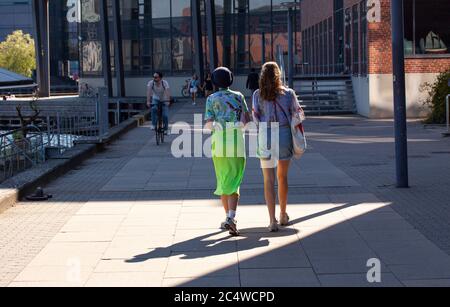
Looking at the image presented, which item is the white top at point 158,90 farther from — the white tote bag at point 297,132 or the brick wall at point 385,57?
the white tote bag at point 297,132

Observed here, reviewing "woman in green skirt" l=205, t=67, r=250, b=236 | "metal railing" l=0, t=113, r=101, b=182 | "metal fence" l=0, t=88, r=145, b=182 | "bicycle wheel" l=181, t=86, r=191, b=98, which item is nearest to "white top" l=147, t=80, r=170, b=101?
"metal fence" l=0, t=88, r=145, b=182

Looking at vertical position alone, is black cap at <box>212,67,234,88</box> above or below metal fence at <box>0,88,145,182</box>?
above

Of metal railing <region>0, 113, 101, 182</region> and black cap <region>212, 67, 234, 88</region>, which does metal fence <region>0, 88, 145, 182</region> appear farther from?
black cap <region>212, 67, 234, 88</region>

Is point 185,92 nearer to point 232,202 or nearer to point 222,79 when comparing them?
point 222,79

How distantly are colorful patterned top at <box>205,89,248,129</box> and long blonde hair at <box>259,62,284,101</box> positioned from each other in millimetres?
293

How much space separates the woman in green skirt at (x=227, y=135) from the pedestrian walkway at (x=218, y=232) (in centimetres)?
53

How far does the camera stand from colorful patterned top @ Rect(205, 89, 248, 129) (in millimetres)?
10055

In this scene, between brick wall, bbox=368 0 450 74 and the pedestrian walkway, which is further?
brick wall, bbox=368 0 450 74

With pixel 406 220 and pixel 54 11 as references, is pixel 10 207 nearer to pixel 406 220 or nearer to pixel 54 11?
pixel 406 220

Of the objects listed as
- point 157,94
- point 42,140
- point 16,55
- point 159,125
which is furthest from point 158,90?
point 16,55

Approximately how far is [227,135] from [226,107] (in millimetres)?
315

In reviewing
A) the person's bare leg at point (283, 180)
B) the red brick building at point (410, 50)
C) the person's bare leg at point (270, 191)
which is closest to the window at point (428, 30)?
the red brick building at point (410, 50)

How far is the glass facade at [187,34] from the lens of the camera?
62.4 metres
